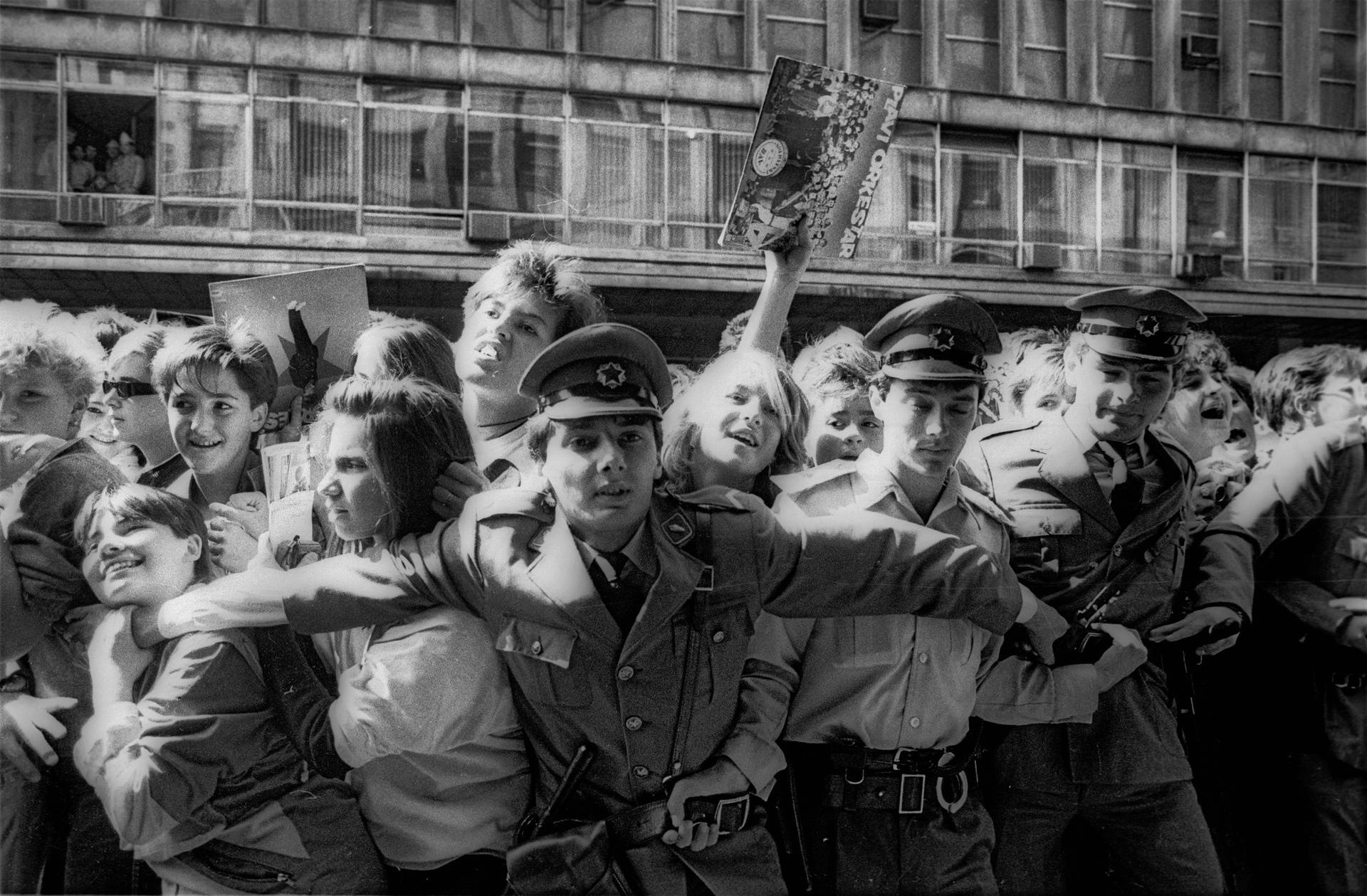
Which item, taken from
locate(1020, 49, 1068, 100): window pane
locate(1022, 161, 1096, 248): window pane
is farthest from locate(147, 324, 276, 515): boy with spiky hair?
locate(1020, 49, 1068, 100): window pane

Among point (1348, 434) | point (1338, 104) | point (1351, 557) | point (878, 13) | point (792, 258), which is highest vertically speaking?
point (878, 13)

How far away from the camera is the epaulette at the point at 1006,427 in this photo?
4.29m

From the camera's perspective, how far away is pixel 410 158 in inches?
155

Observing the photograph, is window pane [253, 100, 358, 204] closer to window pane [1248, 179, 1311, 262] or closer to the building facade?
the building facade

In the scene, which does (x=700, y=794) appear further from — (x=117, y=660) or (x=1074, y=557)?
(x=117, y=660)

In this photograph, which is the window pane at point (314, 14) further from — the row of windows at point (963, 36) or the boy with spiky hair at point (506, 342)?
the boy with spiky hair at point (506, 342)

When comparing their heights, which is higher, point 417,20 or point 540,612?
point 417,20

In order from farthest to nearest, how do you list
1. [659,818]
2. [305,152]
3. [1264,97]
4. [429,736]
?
[1264,97] < [305,152] < [659,818] < [429,736]

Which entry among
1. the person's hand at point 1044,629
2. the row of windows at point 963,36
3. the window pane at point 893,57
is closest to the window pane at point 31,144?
the row of windows at point 963,36

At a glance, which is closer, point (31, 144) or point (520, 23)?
point (31, 144)

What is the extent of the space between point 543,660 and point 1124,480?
2.16 m

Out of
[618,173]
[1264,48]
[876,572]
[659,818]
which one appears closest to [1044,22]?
[1264,48]

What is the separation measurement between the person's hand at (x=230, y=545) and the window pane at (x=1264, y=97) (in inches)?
152

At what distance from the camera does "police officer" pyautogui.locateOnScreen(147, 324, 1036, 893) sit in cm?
369
